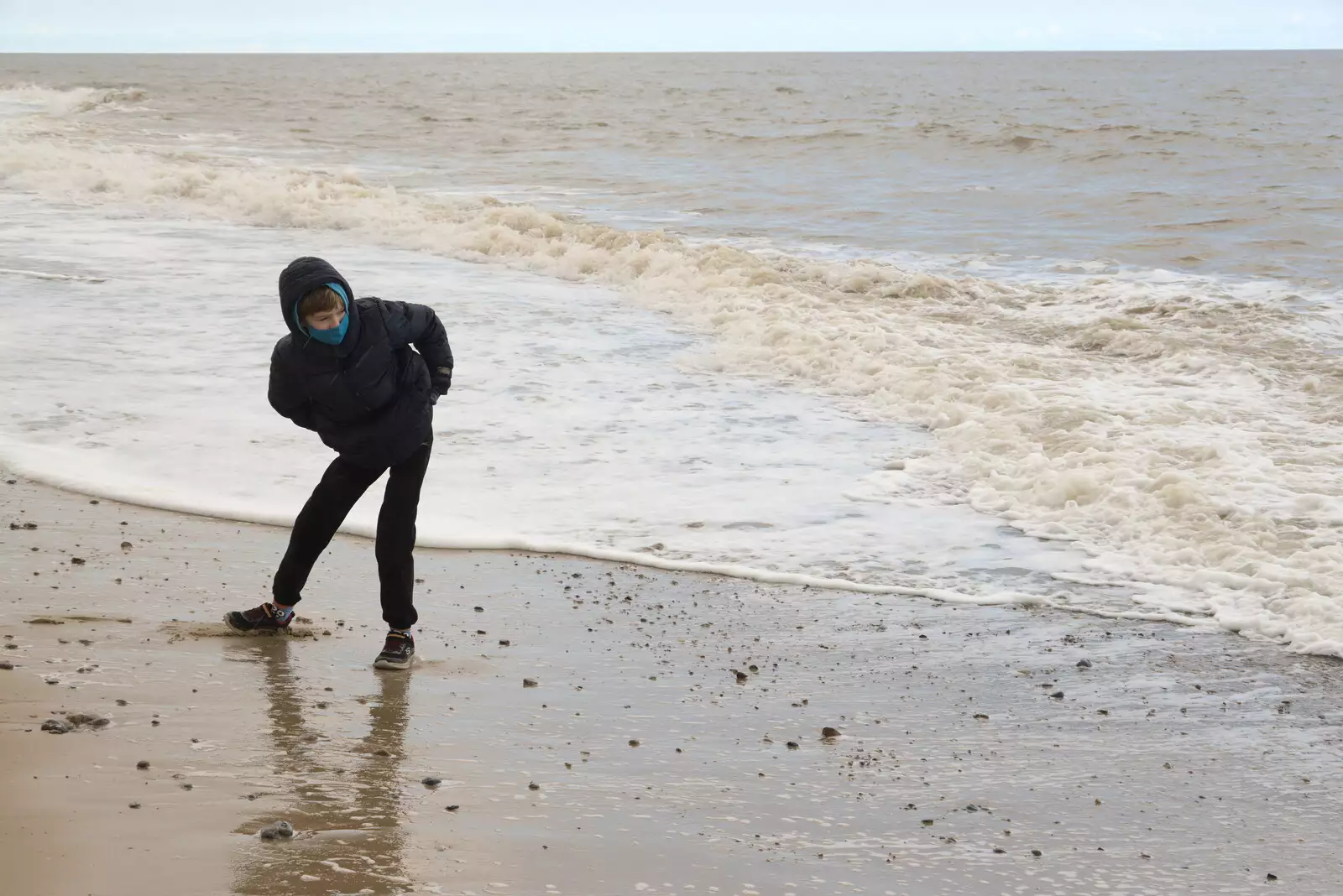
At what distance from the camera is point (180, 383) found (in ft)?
28.3

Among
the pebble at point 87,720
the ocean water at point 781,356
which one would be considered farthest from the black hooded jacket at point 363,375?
the ocean water at point 781,356

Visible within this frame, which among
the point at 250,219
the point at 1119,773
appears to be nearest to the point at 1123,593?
the point at 1119,773

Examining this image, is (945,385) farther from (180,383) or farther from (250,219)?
(250,219)

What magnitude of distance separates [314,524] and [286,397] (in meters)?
0.56

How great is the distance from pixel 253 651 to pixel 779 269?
36.5ft

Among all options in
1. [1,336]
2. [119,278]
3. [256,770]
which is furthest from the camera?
[119,278]

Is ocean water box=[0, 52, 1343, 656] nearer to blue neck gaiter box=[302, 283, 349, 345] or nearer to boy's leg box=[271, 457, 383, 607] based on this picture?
boy's leg box=[271, 457, 383, 607]

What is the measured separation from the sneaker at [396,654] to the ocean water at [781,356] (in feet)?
5.32

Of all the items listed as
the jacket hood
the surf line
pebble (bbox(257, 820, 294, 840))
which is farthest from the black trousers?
pebble (bbox(257, 820, 294, 840))

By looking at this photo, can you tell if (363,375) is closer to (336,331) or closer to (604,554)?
(336,331)

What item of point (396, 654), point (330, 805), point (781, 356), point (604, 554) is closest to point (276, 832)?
point (330, 805)

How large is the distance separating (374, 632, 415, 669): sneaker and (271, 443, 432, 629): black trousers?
57 mm

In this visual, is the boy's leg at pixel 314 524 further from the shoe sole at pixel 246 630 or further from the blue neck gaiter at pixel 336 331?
the blue neck gaiter at pixel 336 331

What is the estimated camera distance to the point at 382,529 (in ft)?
15.0
